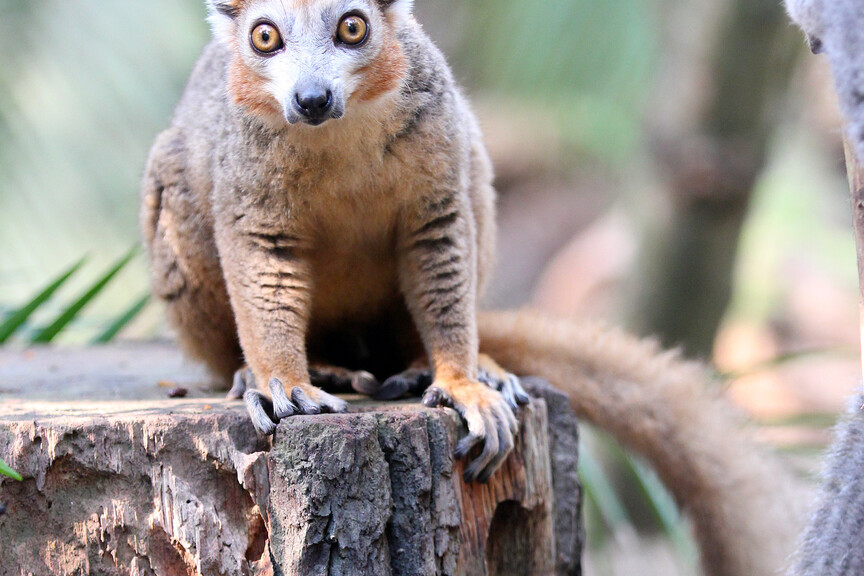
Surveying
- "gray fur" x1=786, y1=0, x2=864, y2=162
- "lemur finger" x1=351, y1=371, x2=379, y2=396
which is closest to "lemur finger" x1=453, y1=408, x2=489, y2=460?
"lemur finger" x1=351, y1=371, x2=379, y2=396

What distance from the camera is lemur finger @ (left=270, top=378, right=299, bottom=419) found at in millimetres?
2668

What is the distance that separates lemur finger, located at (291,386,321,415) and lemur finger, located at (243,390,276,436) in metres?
0.09

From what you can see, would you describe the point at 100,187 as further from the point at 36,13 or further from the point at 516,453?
the point at 516,453

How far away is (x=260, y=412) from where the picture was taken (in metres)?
2.62

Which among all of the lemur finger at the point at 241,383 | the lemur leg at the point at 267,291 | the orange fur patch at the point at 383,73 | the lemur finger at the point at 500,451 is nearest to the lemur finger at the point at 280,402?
the lemur leg at the point at 267,291

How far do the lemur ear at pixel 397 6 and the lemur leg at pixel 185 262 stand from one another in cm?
101

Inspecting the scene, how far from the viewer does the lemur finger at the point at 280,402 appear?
2668 millimetres

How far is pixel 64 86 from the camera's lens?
8.02 m

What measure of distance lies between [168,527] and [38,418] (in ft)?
1.69

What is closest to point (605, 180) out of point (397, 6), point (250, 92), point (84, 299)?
point (84, 299)

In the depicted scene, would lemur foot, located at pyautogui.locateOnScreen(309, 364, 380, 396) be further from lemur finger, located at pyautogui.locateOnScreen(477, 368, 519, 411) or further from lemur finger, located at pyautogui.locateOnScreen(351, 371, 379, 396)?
lemur finger, located at pyautogui.locateOnScreen(477, 368, 519, 411)

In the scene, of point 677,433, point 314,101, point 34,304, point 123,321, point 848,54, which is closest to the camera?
point 848,54

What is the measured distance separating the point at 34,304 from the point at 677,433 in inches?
115

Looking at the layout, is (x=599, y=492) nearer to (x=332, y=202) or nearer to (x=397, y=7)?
(x=332, y=202)
